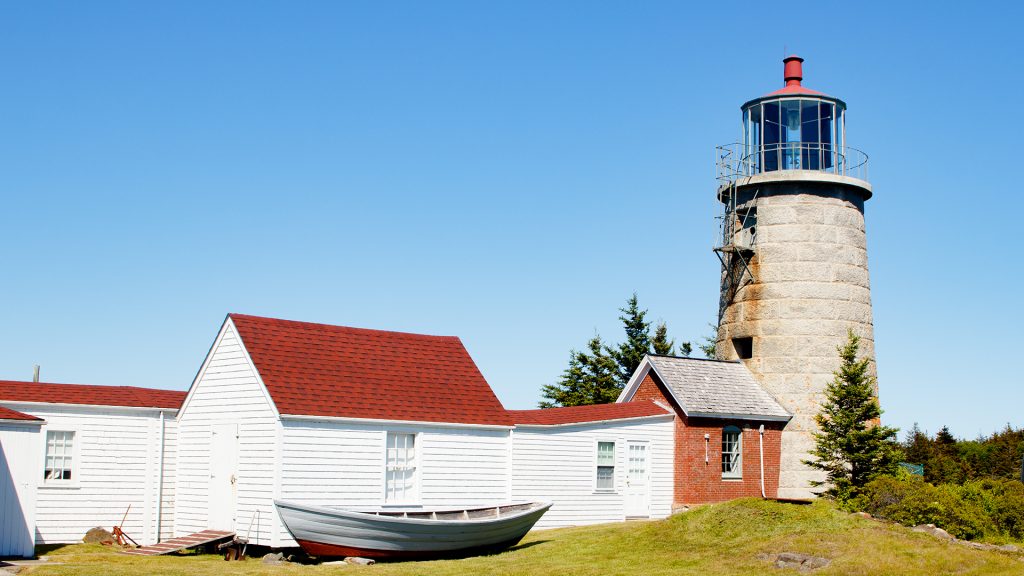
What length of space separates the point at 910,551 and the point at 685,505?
36.8 feet

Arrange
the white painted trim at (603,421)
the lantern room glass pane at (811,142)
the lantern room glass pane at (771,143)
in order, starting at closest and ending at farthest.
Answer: the white painted trim at (603,421) → the lantern room glass pane at (811,142) → the lantern room glass pane at (771,143)

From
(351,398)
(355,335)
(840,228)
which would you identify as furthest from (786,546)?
(840,228)

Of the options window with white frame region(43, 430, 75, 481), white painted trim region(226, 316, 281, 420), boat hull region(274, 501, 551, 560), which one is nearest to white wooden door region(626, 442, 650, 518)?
boat hull region(274, 501, 551, 560)

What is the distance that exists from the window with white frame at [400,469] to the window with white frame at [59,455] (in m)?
7.67

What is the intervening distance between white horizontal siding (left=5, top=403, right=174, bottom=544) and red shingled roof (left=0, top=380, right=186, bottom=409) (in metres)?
0.22

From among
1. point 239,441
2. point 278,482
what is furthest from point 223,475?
point 278,482

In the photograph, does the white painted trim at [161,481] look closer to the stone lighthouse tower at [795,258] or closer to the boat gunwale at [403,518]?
the boat gunwale at [403,518]

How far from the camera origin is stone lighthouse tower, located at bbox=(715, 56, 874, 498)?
34.7m

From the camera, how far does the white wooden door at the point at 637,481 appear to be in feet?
100

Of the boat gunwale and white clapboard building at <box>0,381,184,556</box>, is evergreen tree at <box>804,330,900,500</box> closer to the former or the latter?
the boat gunwale

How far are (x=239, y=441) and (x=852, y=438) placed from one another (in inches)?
653

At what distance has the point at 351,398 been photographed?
25375 mm

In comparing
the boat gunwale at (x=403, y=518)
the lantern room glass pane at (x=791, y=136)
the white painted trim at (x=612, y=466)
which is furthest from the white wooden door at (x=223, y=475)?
the lantern room glass pane at (x=791, y=136)

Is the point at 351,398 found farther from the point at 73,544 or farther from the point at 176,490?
the point at 73,544
